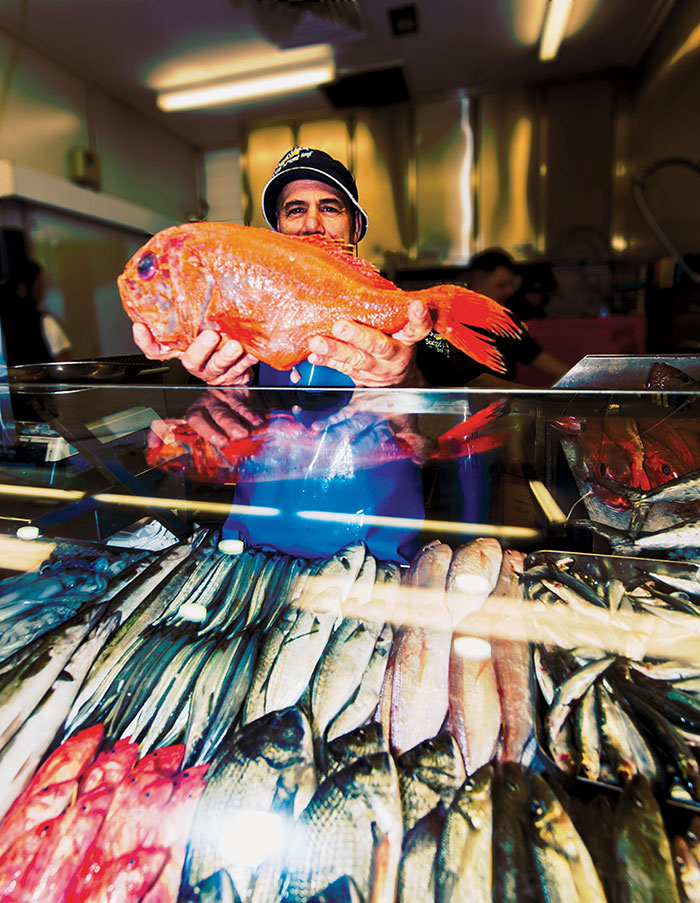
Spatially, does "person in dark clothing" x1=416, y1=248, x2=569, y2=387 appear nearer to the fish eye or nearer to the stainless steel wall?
the stainless steel wall

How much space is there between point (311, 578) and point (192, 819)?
338 mm

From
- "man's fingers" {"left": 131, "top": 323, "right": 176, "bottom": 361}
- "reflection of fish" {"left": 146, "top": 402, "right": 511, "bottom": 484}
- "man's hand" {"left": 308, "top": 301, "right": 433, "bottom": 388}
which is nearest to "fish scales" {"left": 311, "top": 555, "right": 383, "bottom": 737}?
"reflection of fish" {"left": 146, "top": 402, "right": 511, "bottom": 484}

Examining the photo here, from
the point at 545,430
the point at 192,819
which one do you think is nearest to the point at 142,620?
the point at 192,819

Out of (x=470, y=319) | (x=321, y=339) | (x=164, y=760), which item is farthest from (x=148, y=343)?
(x=164, y=760)

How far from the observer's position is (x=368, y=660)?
629mm

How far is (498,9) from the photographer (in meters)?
3.29

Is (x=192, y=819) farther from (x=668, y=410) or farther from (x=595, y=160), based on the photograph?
(x=595, y=160)

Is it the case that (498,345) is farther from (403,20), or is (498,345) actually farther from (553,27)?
(553,27)

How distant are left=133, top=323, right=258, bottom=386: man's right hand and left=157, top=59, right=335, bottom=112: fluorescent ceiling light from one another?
Result: 308 cm

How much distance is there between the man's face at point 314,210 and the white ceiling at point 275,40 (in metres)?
2.28

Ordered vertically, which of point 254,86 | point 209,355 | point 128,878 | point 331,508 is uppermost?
point 254,86

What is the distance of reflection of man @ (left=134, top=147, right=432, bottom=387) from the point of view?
1.20m

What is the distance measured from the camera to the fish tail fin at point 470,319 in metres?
1.18

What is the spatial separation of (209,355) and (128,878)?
1.15 meters
